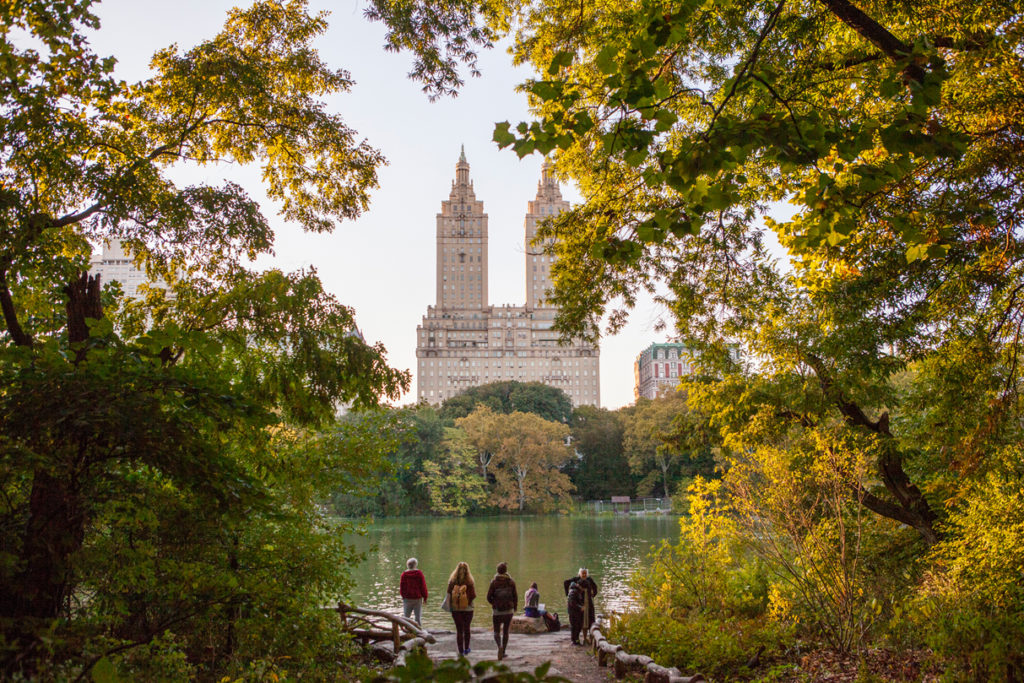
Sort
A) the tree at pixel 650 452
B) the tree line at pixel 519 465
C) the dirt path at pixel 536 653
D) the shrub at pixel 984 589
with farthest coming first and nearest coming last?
the tree at pixel 650 452, the tree line at pixel 519 465, the dirt path at pixel 536 653, the shrub at pixel 984 589

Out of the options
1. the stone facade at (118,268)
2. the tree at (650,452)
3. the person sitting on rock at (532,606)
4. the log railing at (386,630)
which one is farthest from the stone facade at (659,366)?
the log railing at (386,630)

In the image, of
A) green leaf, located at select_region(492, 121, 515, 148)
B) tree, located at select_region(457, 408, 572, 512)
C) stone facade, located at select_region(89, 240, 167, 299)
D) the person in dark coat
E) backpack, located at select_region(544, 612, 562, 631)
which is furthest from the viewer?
tree, located at select_region(457, 408, 572, 512)

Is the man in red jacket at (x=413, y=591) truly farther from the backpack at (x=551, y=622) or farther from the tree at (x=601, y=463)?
the tree at (x=601, y=463)

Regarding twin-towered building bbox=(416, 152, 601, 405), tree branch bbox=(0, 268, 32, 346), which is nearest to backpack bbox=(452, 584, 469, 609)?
tree branch bbox=(0, 268, 32, 346)

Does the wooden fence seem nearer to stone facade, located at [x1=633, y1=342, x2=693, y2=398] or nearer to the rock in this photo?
the rock

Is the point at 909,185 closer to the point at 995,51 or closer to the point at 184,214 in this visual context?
the point at 995,51

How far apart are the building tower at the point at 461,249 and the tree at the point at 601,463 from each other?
5375cm

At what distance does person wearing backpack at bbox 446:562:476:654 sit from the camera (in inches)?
325

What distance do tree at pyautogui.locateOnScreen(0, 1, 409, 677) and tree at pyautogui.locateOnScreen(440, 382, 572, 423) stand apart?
4879 cm

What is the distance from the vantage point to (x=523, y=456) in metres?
48.1

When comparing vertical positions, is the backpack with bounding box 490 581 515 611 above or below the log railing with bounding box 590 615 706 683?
above

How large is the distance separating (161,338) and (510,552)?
2379cm

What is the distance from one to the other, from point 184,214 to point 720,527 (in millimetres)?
6686

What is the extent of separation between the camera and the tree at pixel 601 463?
54.8m
